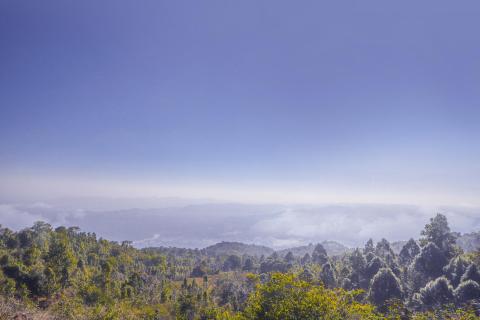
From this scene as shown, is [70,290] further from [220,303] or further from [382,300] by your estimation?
[382,300]

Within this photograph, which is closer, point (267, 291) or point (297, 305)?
point (297, 305)

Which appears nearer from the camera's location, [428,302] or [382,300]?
[428,302]

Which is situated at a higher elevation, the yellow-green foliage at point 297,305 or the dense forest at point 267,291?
the yellow-green foliage at point 297,305

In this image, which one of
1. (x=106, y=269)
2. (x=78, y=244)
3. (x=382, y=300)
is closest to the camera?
(x=382, y=300)

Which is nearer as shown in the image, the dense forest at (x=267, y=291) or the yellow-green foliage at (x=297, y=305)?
the yellow-green foliage at (x=297, y=305)

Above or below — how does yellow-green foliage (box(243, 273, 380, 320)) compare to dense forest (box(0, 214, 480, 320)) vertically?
above

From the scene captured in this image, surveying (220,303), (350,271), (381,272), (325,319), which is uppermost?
(325,319)

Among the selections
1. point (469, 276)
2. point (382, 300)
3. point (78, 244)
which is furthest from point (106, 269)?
point (469, 276)

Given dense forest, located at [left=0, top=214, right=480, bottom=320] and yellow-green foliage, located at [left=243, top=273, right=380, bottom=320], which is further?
dense forest, located at [left=0, top=214, right=480, bottom=320]

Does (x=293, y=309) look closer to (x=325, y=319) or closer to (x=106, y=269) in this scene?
(x=325, y=319)

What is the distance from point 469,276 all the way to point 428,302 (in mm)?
6348

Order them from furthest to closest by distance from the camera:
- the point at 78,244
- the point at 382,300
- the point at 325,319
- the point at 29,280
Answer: the point at 78,244 → the point at 382,300 → the point at 29,280 → the point at 325,319

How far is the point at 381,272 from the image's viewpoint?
46.2 metres

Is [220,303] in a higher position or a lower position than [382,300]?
lower
